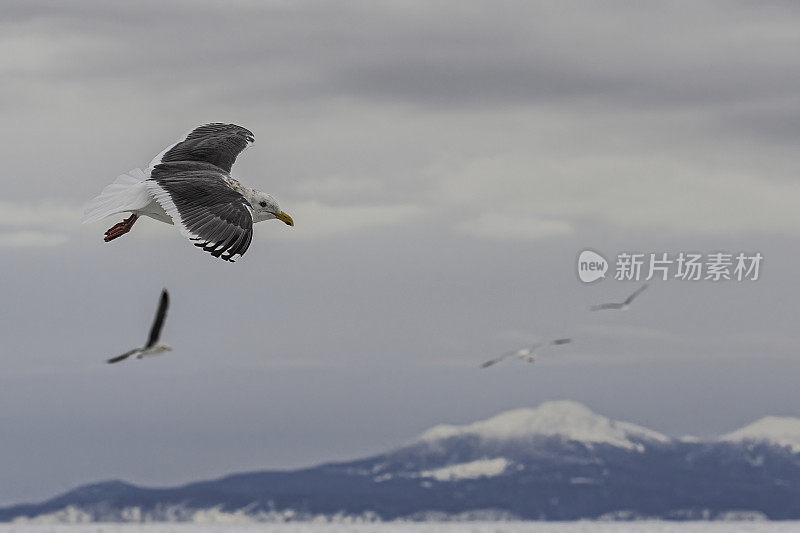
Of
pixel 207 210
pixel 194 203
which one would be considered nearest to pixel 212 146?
pixel 194 203

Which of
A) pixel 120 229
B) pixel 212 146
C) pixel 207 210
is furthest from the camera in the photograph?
pixel 212 146

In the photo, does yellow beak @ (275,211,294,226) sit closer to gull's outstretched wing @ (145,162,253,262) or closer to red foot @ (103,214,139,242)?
gull's outstretched wing @ (145,162,253,262)

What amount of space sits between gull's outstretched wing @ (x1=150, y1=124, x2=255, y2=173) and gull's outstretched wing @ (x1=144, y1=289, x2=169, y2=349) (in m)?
2.94

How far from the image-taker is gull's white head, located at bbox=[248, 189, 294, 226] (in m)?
22.3

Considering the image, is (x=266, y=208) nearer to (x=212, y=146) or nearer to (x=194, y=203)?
(x=194, y=203)

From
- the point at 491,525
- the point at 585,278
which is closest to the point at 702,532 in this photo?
the point at 491,525

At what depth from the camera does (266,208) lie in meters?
22.4

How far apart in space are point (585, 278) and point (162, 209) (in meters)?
15.7

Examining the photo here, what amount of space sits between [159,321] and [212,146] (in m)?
4.80

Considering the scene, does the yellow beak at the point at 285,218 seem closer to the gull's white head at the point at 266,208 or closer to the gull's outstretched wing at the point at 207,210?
the gull's white head at the point at 266,208

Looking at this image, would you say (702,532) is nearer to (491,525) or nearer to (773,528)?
(773,528)

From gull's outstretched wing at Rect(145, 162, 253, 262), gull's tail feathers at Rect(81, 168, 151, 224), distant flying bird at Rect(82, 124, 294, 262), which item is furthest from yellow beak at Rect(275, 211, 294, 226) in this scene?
gull's tail feathers at Rect(81, 168, 151, 224)

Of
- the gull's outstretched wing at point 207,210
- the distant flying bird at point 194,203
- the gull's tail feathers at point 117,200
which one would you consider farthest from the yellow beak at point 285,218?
the gull's tail feathers at point 117,200

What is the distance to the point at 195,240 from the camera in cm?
1909
